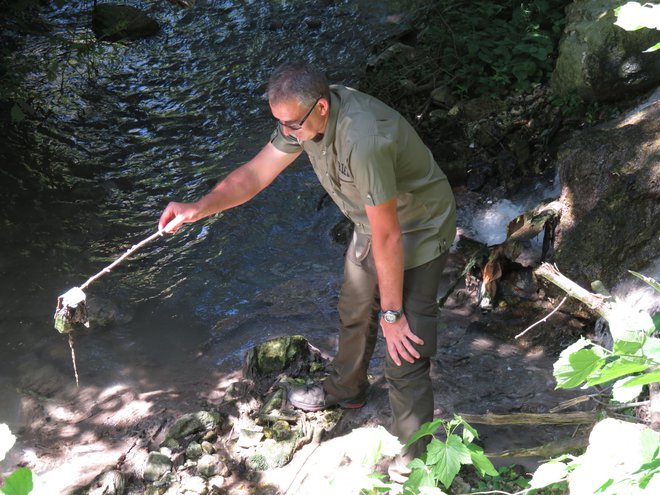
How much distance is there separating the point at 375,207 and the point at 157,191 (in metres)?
4.97

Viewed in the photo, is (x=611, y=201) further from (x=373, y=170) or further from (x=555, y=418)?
(x=373, y=170)

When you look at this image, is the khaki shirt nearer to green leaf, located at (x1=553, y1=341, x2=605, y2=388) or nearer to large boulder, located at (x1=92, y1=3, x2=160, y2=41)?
green leaf, located at (x1=553, y1=341, x2=605, y2=388)

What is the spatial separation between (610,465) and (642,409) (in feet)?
5.10

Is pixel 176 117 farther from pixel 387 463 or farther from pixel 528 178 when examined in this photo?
pixel 387 463

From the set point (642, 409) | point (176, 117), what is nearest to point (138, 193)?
point (176, 117)

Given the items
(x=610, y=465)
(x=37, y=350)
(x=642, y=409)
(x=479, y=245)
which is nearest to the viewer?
(x=610, y=465)

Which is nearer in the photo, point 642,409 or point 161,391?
point 642,409

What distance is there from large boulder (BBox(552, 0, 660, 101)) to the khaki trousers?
3.64m

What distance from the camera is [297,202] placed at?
275 inches

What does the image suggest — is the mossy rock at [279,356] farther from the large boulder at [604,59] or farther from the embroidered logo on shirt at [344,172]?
the large boulder at [604,59]

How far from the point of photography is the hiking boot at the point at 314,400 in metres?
3.99

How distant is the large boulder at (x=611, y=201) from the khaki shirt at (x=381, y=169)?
1.76 meters

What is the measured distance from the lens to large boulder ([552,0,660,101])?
5.87m

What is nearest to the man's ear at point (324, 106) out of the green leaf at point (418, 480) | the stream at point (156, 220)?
the green leaf at point (418, 480)
